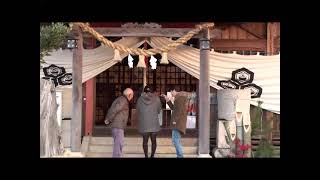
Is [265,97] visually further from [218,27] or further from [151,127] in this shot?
[151,127]

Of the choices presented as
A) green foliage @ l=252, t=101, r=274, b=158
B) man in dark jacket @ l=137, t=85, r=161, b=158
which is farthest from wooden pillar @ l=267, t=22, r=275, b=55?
man in dark jacket @ l=137, t=85, r=161, b=158

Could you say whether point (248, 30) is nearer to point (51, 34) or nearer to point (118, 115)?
point (118, 115)

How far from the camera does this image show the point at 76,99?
9633mm

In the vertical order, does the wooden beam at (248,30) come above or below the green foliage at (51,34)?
above

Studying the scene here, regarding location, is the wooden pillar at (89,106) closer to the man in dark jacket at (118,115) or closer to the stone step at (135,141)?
the stone step at (135,141)

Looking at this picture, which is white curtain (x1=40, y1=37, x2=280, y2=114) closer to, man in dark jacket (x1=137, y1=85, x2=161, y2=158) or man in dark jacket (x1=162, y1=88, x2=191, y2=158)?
man in dark jacket (x1=162, y1=88, x2=191, y2=158)

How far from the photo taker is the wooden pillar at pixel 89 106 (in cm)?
1096

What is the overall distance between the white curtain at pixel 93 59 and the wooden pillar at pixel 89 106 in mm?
364

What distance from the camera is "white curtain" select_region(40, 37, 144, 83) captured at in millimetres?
10703

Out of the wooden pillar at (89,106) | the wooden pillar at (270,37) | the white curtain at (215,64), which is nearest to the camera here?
the white curtain at (215,64)

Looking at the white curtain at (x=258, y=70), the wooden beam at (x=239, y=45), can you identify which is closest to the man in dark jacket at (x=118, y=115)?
the white curtain at (x=258, y=70)

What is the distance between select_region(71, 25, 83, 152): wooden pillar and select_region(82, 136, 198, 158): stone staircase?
637 mm

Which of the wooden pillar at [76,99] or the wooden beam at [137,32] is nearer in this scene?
the wooden pillar at [76,99]
